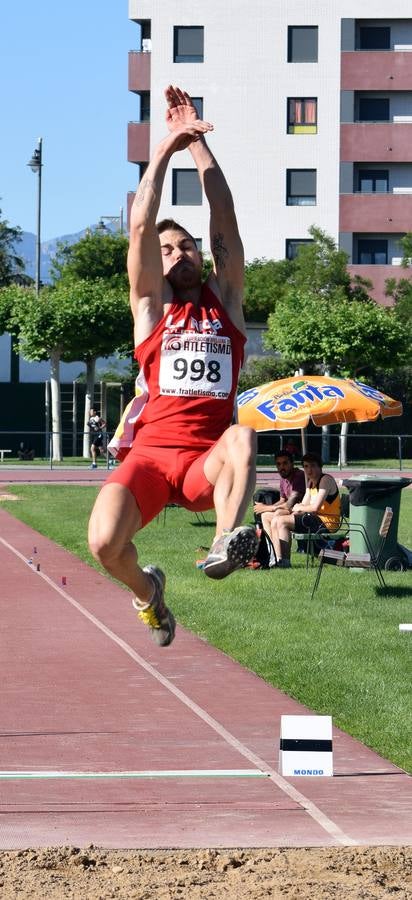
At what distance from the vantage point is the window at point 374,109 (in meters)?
53.1

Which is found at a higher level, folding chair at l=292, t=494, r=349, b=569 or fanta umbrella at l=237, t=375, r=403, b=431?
fanta umbrella at l=237, t=375, r=403, b=431

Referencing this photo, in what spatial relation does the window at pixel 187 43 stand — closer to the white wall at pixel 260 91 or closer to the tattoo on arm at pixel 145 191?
the white wall at pixel 260 91

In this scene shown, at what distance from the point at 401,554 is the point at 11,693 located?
6873mm

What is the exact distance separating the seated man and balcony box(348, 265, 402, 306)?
35.7 metres

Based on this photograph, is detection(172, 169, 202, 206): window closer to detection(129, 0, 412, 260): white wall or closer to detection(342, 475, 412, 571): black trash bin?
detection(129, 0, 412, 260): white wall

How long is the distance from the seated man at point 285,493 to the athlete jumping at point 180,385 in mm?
9886

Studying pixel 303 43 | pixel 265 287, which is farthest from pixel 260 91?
pixel 265 287

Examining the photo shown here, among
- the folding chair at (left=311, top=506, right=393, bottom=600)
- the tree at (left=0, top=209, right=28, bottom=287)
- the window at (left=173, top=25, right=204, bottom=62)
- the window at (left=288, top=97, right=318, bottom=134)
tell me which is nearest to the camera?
the folding chair at (left=311, top=506, right=393, bottom=600)

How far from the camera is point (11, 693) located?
32.6 feet

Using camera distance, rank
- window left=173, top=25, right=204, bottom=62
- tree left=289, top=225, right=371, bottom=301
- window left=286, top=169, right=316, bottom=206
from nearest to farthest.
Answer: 1. tree left=289, top=225, right=371, bottom=301
2. window left=173, top=25, right=204, bottom=62
3. window left=286, top=169, right=316, bottom=206

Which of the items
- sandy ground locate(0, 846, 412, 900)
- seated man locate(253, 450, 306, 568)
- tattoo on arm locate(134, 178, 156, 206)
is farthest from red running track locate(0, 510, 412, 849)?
seated man locate(253, 450, 306, 568)

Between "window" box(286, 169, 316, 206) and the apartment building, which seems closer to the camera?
the apartment building

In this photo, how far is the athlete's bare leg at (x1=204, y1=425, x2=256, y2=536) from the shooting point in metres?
5.99

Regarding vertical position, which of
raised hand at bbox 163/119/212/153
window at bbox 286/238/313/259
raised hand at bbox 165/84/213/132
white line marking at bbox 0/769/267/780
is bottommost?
white line marking at bbox 0/769/267/780
